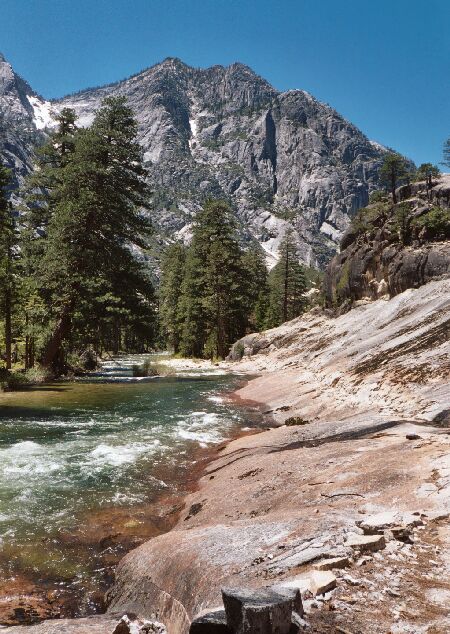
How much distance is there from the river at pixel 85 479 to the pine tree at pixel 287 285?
48.0 meters

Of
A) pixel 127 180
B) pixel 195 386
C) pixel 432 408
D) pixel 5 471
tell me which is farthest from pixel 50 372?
pixel 432 408

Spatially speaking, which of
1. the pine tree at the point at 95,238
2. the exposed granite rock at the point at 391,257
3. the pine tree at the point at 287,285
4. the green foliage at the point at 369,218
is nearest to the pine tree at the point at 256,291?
the pine tree at the point at 287,285

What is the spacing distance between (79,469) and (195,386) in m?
19.5

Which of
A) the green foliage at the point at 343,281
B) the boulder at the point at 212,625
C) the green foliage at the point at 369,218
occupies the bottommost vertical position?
the boulder at the point at 212,625

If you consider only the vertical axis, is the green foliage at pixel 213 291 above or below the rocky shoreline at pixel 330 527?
above

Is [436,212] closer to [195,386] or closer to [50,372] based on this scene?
[195,386]

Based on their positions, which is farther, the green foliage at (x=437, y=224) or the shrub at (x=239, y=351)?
the shrub at (x=239, y=351)

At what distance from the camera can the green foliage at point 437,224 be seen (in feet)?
113

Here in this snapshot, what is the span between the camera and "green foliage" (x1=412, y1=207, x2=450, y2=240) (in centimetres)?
3453

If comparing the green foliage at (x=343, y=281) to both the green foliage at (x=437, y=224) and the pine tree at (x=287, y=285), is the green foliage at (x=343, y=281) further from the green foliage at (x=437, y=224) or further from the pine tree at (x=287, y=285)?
the pine tree at (x=287, y=285)

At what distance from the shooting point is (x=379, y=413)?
1428 cm

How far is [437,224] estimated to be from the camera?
114 feet

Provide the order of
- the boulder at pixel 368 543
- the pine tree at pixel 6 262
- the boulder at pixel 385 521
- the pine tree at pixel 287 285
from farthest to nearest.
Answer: the pine tree at pixel 287 285
the pine tree at pixel 6 262
the boulder at pixel 385 521
the boulder at pixel 368 543

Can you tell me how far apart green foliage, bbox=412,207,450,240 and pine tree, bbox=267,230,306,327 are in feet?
108
